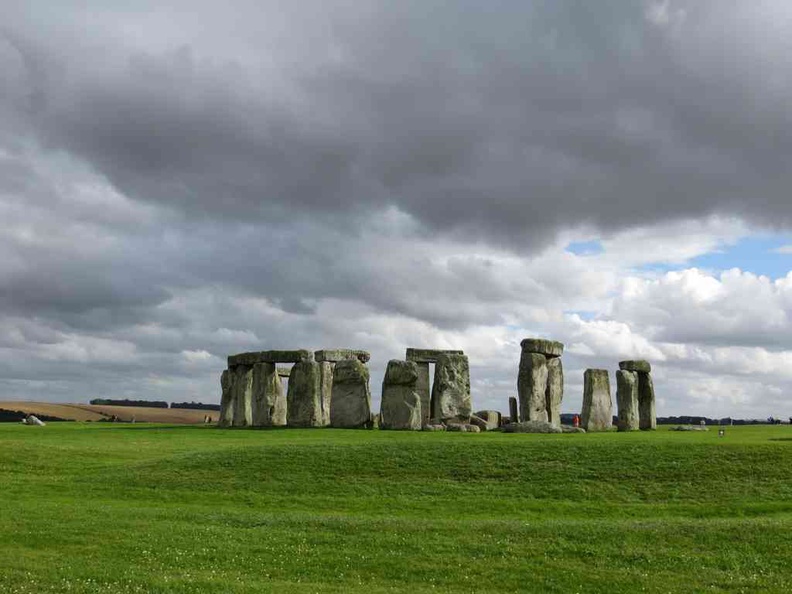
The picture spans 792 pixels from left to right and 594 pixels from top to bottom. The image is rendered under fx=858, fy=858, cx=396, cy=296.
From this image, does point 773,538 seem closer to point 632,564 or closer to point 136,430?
point 632,564

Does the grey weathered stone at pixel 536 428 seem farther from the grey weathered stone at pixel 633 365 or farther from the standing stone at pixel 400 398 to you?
the grey weathered stone at pixel 633 365

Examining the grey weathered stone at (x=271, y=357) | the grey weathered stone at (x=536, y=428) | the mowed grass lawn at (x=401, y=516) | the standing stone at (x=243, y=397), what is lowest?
the mowed grass lawn at (x=401, y=516)

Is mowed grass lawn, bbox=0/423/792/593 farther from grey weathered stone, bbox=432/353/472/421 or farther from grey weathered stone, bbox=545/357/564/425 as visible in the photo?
grey weathered stone, bbox=545/357/564/425

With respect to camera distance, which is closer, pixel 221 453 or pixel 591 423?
pixel 221 453

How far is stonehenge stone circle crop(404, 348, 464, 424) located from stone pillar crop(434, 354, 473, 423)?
498 millimetres

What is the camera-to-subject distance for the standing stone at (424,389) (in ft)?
129

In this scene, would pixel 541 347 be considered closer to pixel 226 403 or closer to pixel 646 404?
pixel 646 404

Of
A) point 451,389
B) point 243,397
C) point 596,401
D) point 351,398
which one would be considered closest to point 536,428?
point 451,389

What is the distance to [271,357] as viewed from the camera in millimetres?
42344

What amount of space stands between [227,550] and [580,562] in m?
7.15

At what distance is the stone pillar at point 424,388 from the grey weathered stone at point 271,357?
561cm

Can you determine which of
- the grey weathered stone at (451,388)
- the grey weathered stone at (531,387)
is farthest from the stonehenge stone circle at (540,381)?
the grey weathered stone at (451,388)

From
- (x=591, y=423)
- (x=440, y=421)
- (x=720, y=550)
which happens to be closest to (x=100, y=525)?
(x=720, y=550)

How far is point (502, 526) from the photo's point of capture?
1925cm
